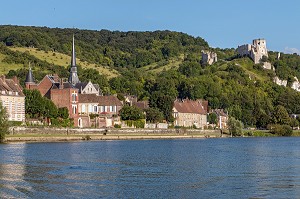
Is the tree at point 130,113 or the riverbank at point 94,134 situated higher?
the tree at point 130,113

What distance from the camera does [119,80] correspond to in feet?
502

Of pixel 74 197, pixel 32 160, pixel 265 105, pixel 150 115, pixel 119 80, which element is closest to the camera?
pixel 74 197

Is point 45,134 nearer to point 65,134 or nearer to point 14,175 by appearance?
point 65,134

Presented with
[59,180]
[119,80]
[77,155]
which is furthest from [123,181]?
[119,80]

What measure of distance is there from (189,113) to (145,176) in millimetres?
98934

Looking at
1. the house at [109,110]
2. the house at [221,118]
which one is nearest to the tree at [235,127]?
the house at [221,118]

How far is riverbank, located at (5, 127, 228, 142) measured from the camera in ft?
274

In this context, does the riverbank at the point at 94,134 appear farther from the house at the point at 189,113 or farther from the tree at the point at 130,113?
the house at the point at 189,113

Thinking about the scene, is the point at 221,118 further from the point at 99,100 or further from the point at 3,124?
the point at 3,124

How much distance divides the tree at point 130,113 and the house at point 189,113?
→ 19.5 meters

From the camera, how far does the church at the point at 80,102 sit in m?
108

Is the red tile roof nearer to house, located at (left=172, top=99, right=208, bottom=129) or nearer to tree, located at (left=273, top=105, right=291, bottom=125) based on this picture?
house, located at (left=172, top=99, right=208, bottom=129)

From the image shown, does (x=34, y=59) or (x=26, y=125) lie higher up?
(x=34, y=59)

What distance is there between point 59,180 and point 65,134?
53272 millimetres
